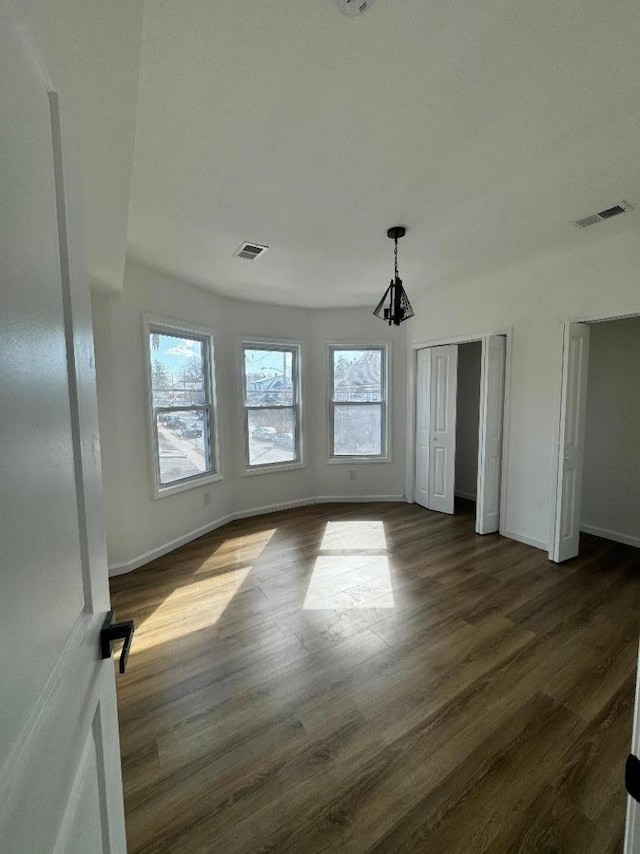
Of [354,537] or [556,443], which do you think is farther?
[354,537]

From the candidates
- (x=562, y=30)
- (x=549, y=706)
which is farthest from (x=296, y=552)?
(x=562, y=30)

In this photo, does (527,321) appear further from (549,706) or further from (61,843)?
(61,843)

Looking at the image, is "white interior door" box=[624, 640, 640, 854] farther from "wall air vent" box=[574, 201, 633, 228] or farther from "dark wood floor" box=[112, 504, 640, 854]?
"wall air vent" box=[574, 201, 633, 228]

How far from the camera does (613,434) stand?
3.54 meters

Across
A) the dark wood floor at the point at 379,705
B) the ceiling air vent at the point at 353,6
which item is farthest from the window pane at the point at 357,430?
the ceiling air vent at the point at 353,6

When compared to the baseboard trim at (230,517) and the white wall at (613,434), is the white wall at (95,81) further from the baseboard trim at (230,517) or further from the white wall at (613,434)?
the white wall at (613,434)

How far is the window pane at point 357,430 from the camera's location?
4781mm

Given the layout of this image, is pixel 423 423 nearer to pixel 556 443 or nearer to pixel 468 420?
pixel 468 420

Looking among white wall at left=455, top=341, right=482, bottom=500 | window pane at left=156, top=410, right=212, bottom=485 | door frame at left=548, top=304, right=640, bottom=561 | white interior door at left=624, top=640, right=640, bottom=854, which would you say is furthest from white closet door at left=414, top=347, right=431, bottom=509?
white interior door at left=624, top=640, right=640, bottom=854

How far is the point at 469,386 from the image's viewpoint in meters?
4.78

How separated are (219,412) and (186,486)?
88cm

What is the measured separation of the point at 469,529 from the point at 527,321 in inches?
86.2

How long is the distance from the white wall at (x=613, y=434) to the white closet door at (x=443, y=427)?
4.39 feet

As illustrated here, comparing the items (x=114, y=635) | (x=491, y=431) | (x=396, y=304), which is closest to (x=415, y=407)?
(x=491, y=431)
